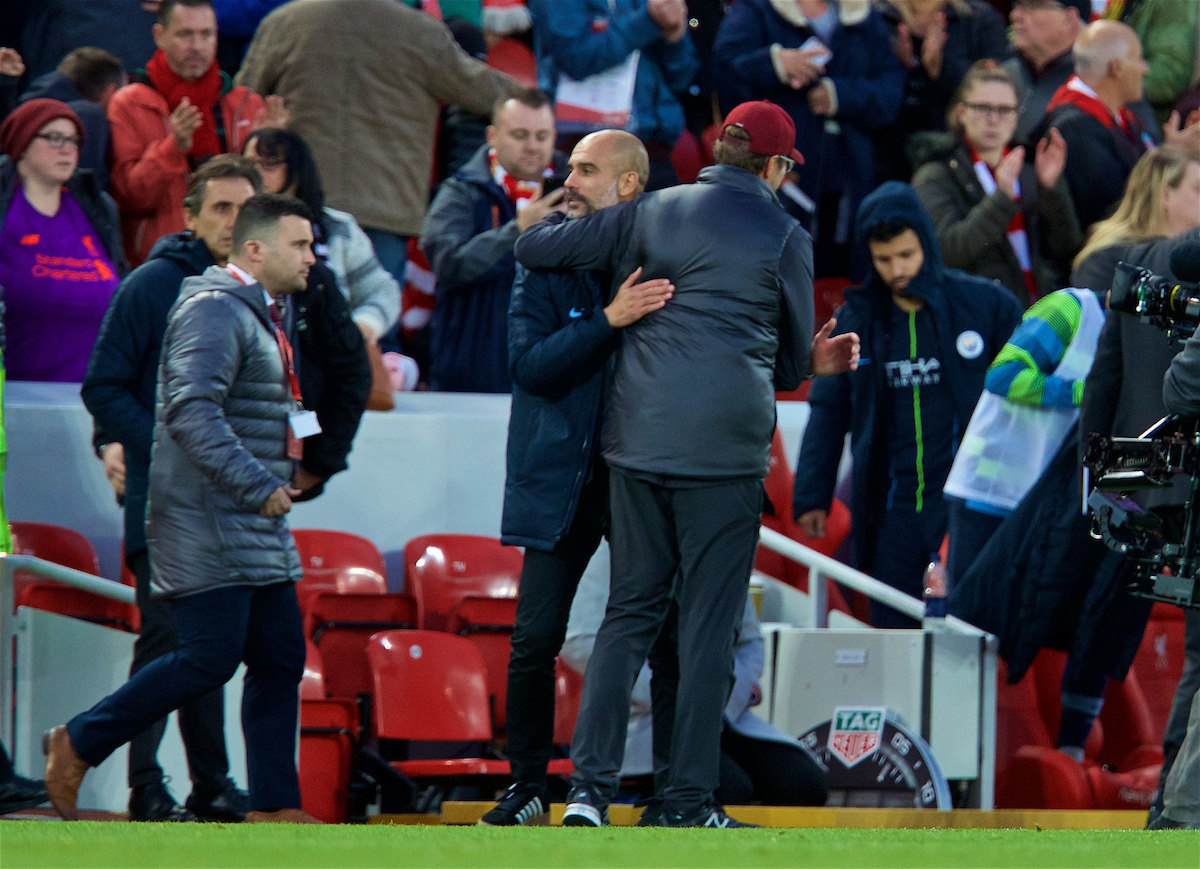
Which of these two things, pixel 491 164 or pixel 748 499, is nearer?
pixel 748 499

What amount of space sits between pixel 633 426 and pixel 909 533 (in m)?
2.73

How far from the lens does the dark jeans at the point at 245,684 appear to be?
461cm

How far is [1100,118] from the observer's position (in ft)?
29.7

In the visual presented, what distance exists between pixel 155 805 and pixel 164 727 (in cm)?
23

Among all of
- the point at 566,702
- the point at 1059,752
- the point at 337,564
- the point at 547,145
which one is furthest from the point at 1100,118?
the point at 566,702

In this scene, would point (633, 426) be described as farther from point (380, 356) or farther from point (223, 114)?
point (223, 114)

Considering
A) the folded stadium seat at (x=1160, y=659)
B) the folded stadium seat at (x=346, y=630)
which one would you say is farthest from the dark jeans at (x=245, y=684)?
the folded stadium seat at (x=1160, y=659)

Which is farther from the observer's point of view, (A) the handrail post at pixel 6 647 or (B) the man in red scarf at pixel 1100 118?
(B) the man in red scarf at pixel 1100 118

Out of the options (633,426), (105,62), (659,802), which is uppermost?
(105,62)

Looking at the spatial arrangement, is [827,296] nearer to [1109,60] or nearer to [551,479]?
[1109,60]

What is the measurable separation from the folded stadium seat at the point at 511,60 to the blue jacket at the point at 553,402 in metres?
4.38

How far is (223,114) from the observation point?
8008mm

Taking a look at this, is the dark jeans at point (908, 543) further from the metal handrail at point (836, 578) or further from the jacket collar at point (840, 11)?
the jacket collar at point (840, 11)

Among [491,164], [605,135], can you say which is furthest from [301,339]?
[491,164]
